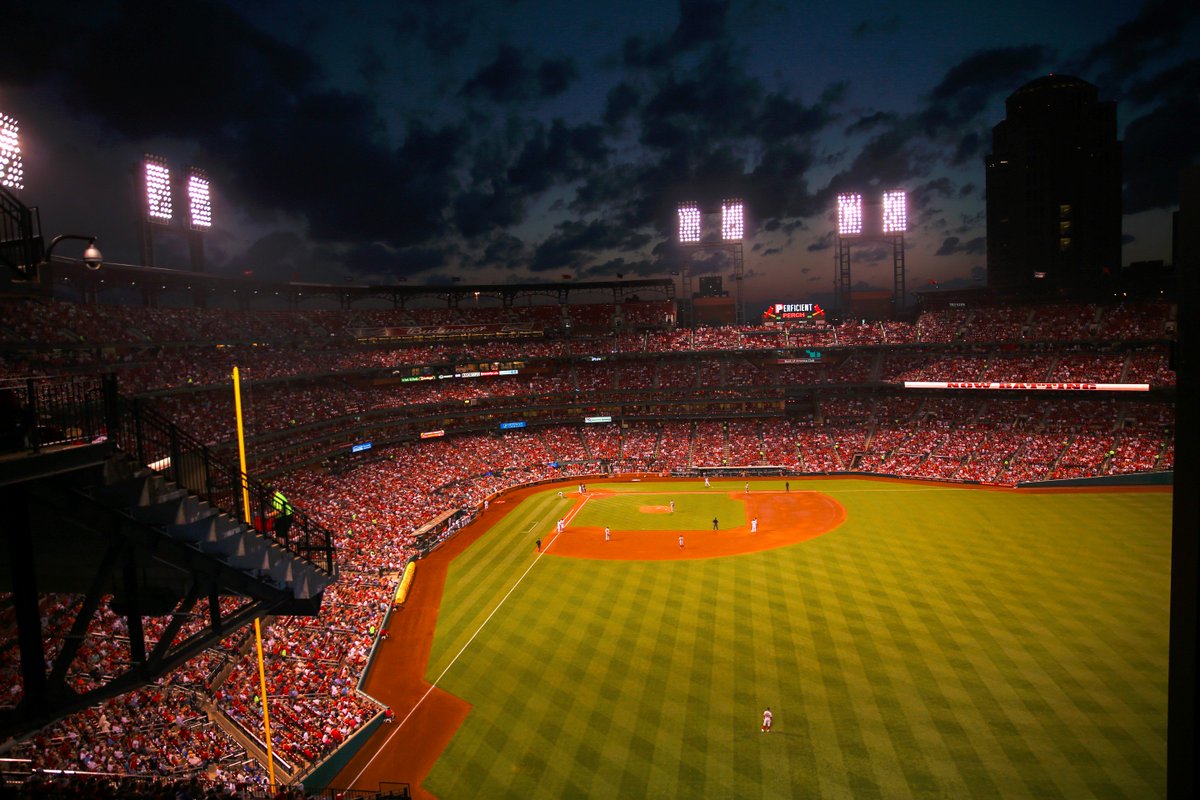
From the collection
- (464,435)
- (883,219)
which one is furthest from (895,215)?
(464,435)

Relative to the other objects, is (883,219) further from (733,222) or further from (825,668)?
(825,668)

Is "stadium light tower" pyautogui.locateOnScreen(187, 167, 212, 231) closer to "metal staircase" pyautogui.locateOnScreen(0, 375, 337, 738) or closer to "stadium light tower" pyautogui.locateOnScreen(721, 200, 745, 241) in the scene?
"metal staircase" pyautogui.locateOnScreen(0, 375, 337, 738)

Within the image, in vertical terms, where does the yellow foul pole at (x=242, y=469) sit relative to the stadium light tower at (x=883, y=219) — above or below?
below

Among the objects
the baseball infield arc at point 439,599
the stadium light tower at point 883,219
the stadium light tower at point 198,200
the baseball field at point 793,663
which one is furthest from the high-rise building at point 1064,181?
the stadium light tower at point 198,200

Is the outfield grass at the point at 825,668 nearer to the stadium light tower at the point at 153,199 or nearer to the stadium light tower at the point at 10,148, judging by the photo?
the stadium light tower at the point at 10,148

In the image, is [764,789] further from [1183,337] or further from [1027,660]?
[1183,337]

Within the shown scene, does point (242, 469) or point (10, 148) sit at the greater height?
point (10, 148)
